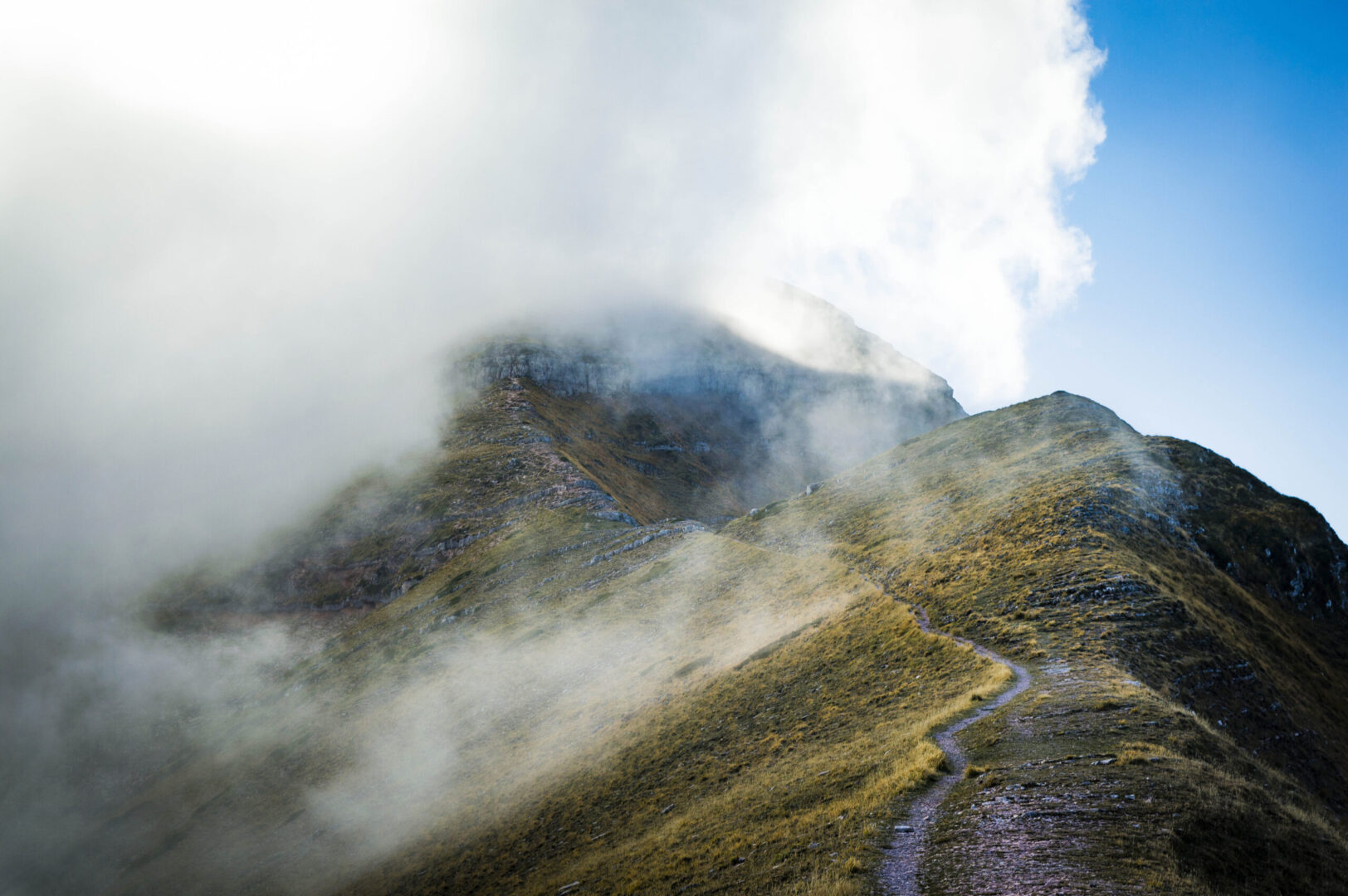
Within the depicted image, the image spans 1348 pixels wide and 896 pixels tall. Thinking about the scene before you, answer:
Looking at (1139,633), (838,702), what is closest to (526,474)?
(838,702)

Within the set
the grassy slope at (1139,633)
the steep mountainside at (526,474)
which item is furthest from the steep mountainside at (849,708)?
the steep mountainside at (526,474)

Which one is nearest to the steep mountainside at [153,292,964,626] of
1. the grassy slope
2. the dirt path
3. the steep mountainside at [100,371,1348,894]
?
the steep mountainside at [100,371,1348,894]

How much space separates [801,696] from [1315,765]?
21.9m

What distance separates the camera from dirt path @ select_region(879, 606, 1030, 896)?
12961 millimetres

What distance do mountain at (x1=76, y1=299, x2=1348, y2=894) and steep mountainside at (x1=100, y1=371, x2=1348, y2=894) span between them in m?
0.19

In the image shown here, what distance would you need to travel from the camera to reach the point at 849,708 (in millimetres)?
27625

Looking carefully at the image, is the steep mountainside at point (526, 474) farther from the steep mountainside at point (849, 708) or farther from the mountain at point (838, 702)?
the steep mountainside at point (849, 708)

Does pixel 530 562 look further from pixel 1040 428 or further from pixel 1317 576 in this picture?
pixel 1317 576

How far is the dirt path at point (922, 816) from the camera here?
1296 cm

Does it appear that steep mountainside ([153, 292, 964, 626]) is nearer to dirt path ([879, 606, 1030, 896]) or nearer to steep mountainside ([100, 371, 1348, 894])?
steep mountainside ([100, 371, 1348, 894])

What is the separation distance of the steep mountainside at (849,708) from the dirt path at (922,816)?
16cm

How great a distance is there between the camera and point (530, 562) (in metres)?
80.4

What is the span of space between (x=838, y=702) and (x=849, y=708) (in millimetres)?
1148

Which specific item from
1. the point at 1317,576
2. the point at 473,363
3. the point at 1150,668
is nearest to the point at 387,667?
the point at 1150,668
